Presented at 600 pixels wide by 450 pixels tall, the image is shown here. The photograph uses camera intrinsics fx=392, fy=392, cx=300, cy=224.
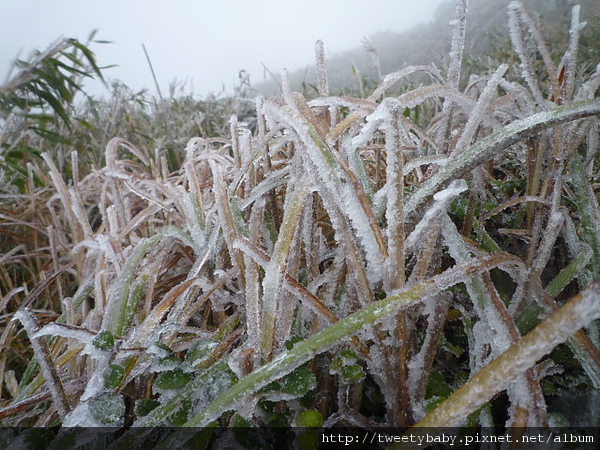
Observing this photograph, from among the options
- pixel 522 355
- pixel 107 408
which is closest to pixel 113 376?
pixel 107 408

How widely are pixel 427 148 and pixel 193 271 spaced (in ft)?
2.06

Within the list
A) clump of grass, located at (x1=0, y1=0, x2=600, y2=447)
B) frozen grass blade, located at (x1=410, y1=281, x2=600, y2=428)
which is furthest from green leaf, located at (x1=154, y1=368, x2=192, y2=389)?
frozen grass blade, located at (x1=410, y1=281, x2=600, y2=428)

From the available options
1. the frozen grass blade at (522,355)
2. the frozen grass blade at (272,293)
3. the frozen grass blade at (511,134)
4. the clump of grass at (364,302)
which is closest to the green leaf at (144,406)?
the clump of grass at (364,302)

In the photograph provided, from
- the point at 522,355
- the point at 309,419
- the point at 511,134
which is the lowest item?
the point at 309,419

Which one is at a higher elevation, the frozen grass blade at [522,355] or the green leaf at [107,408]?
the frozen grass blade at [522,355]

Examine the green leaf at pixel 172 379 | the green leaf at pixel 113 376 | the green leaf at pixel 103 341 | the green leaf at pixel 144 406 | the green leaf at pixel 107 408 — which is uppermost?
the green leaf at pixel 103 341

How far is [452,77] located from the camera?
0.61 m

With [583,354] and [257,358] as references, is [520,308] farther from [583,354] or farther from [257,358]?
[257,358]

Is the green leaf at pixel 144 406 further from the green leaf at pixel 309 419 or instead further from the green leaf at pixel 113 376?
the green leaf at pixel 309 419

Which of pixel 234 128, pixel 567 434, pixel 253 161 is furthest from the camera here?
pixel 234 128

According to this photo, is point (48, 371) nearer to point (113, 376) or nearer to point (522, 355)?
point (113, 376)

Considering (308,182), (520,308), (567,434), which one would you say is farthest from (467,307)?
(308,182)

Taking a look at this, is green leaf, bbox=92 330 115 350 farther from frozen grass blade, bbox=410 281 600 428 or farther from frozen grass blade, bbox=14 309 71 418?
frozen grass blade, bbox=410 281 600 428

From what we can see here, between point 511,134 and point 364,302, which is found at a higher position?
point 511,134
